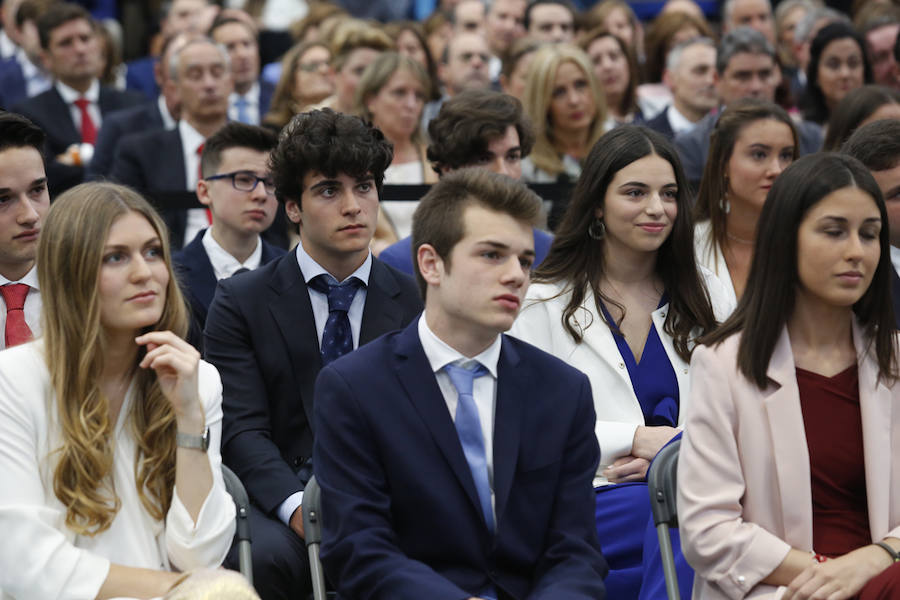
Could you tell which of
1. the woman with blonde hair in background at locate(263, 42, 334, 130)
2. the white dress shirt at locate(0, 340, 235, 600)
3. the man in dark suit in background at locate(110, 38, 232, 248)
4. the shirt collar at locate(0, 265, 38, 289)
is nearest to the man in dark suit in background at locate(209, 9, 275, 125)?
the woman with blonde hair in background at locate(263, 42, 334, 130)

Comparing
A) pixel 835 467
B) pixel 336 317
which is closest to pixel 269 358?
pixel 336 317

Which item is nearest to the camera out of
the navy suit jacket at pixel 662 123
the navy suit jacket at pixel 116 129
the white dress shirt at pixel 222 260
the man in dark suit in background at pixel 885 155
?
the man in dark suit in background at pixel 885 155

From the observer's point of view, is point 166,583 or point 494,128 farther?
point 494,128

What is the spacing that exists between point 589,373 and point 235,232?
1.87m

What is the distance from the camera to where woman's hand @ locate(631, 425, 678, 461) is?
165 inches

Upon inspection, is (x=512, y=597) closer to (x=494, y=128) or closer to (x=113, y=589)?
(x=113, y=589)

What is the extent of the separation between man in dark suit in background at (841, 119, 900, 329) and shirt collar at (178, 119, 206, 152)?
3.83m

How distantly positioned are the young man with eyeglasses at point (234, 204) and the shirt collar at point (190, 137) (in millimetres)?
1639

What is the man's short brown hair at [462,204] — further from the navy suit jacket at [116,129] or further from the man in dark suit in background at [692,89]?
the man in dark suit in background at [692,89]

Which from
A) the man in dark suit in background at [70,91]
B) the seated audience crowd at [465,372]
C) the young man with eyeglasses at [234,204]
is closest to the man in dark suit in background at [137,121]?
the man in dark suit in background at [70,91]

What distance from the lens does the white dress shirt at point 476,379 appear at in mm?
3404

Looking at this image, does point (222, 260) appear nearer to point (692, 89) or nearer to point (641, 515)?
point (641, 515)

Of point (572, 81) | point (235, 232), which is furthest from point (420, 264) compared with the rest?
point (572, 81)

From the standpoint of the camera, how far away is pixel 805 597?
324 cm
